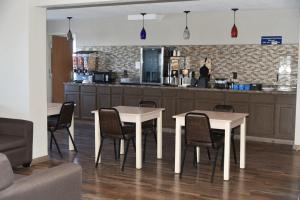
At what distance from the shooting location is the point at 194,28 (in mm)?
8492

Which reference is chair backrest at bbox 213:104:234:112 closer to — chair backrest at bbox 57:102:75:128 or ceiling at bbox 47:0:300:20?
ceiling at bbox 47:0:300:20

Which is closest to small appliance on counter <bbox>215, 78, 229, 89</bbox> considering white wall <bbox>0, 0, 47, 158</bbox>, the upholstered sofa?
white wall <bbox>0, 0, 47, 158</bbox>

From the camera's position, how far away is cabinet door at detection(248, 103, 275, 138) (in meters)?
7.18

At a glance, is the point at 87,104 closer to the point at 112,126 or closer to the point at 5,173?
the point at 112,126

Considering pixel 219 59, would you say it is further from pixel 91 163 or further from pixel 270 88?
pixel 91 163

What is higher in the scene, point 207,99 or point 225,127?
point 207,99

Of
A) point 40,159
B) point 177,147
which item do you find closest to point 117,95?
point 40,159

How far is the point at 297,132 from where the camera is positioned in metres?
6.56

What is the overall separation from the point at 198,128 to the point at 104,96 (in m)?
4.29

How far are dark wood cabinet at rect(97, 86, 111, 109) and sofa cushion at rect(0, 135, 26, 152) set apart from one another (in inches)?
145

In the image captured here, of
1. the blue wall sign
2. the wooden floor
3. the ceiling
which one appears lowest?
the wooden floor

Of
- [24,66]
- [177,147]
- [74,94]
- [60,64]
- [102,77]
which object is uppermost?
[60,64]

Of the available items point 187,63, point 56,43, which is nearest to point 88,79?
point 56,43

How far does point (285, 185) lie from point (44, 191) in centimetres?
292
